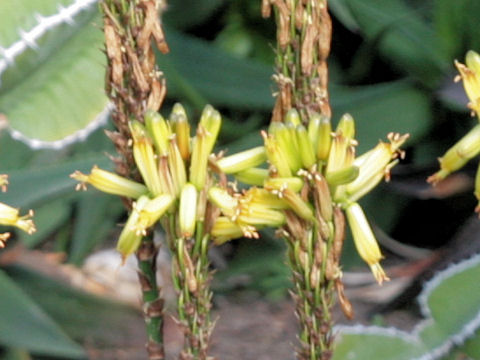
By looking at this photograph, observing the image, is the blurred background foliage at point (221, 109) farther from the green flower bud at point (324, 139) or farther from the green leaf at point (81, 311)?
the green flower bud at point (324, 139)

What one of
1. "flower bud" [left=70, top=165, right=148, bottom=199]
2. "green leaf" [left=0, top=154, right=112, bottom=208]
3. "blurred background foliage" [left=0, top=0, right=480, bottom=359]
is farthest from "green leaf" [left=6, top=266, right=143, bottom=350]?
"flower bud" [left=70, top=165, right=148, bottom=199]

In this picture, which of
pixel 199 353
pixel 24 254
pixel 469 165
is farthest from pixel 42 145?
pixel 469 165

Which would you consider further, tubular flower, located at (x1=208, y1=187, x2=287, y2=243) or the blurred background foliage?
the blurred background foliage

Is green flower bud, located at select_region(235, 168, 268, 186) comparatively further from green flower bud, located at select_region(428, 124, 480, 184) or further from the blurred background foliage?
the blurred background foliage

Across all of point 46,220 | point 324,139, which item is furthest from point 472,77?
point 46,220

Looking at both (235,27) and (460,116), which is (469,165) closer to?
(460,116)

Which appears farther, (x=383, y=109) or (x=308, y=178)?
(x=383, y=109)

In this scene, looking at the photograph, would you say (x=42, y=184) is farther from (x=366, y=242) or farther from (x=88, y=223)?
(x=366, y=242)
